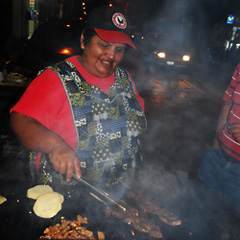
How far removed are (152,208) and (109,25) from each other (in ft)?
5.47

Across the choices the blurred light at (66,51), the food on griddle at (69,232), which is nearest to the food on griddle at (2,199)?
the food on griddle at (69,232)

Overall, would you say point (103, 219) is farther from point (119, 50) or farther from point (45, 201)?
point (119, 50)

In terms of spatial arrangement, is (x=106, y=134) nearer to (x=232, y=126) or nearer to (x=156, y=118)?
(x=232, y=126)

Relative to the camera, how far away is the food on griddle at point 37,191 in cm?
188

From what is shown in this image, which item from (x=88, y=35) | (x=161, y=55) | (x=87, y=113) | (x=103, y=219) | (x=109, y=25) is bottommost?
(x=161, y=55)

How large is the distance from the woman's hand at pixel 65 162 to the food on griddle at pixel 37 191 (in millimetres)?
442

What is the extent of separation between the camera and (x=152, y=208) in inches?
79.0

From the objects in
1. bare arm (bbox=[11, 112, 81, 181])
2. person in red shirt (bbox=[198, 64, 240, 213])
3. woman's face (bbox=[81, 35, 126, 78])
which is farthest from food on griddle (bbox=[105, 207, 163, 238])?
woman's face (bbox=[81, 35, 126, 78])

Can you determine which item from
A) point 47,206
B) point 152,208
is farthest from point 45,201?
point 152,208

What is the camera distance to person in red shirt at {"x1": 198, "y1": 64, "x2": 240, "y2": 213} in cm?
233

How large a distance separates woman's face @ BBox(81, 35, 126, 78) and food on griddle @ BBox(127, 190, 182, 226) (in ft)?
3.93

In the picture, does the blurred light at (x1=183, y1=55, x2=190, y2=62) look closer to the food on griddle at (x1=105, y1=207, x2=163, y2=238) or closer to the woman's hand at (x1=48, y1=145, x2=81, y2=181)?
the food on griddle at (x1=105, y1=207, x2=163, y2=238)

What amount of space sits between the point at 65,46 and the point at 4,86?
12.5 feet

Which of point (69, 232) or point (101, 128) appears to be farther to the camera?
point (101, 128)
